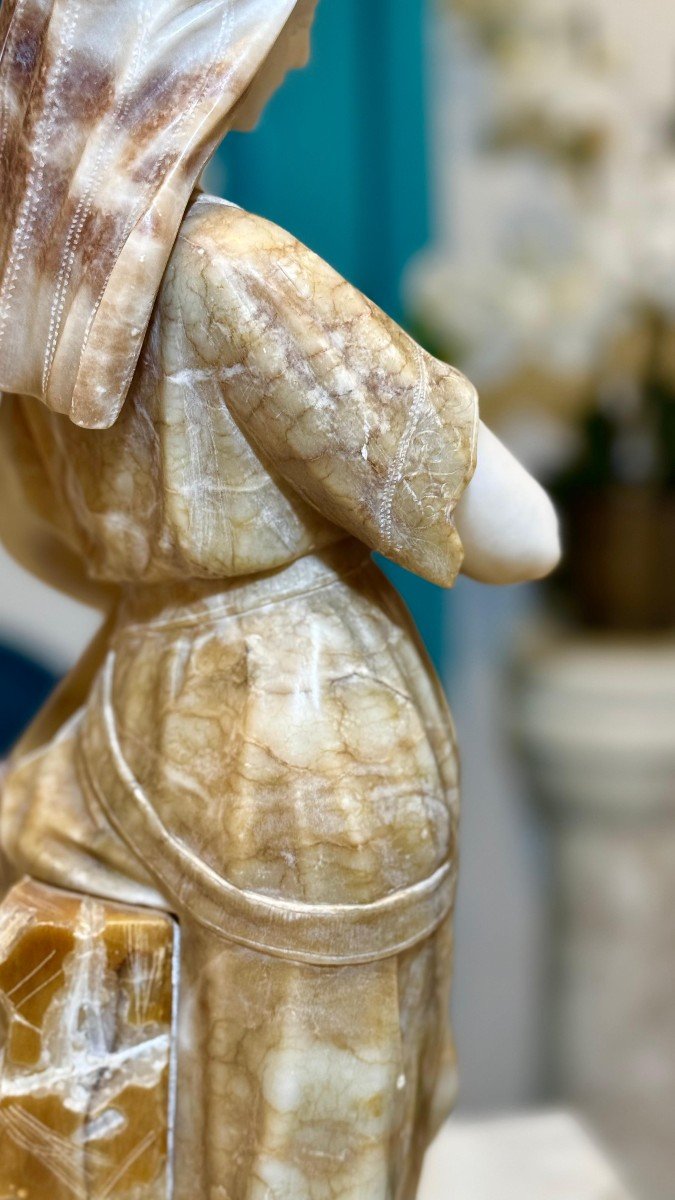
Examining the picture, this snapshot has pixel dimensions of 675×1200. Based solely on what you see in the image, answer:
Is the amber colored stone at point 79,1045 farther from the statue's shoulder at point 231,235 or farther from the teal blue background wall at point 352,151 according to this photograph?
the teal blue background wall at point 352,151

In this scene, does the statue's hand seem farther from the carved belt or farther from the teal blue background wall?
the teal blue background wall

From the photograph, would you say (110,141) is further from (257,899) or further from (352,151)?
(352,151)

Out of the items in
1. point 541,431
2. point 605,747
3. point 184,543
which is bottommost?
point 605,747

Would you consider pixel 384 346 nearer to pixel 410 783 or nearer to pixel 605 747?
pixel 410 783

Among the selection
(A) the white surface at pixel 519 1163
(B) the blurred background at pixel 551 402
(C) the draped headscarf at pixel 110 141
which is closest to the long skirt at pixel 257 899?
(C) the draped headscarf at pixel 110 141

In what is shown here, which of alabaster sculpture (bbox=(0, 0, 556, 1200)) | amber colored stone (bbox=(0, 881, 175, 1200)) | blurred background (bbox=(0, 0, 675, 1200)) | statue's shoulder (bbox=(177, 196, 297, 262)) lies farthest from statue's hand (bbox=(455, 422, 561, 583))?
blurred background (bbox=(0, 0, 675, 1200))

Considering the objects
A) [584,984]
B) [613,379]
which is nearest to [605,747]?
[584,984]

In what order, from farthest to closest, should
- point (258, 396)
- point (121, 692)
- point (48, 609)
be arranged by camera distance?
1. point (48, 609)
2. point (121, 692)
3. point (258, 396)
